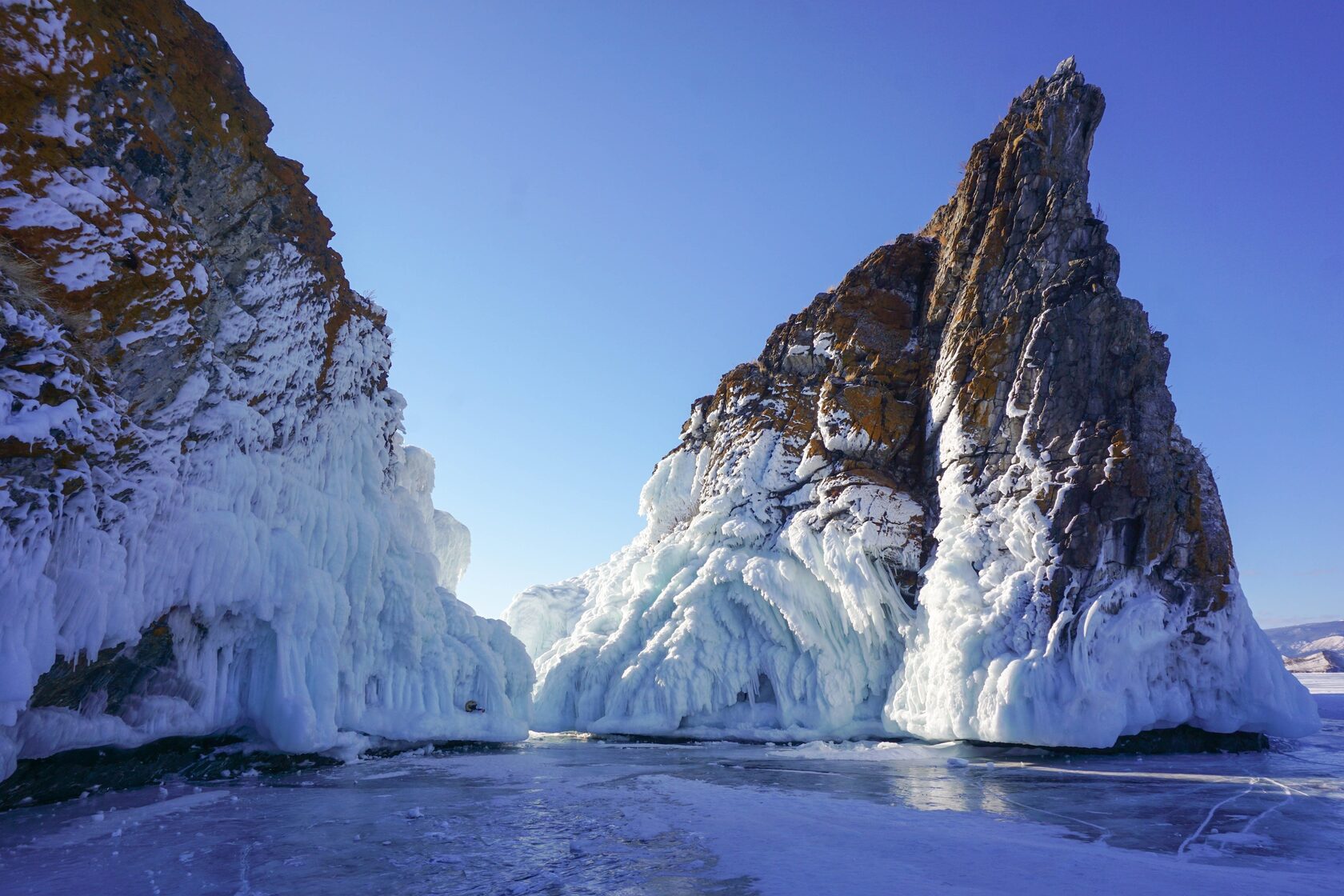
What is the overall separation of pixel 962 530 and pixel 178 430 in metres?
17.2

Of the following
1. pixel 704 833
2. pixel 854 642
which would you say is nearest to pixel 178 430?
pixel 704 833

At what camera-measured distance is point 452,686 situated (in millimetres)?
19984

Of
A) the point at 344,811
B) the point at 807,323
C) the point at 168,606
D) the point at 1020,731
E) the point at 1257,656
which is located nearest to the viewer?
the point at 344,811

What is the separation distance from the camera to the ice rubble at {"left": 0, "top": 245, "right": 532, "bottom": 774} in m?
10.1

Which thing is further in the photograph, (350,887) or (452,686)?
(452,686)

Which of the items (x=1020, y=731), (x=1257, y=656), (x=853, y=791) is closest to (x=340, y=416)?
(x=853, y=791)

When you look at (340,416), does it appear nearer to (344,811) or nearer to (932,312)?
(344,811)

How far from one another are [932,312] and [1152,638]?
11.7 meters

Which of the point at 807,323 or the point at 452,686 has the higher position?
the point at 807,323

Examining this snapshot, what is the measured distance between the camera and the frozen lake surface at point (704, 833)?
6988mm

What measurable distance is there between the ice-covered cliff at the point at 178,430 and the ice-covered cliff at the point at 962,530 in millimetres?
8688

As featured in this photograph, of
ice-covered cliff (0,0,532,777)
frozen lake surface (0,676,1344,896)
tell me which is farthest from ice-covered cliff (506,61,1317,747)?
ice-covered cliff (0,0,532,777)

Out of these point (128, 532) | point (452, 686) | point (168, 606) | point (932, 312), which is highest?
point (932, 312)

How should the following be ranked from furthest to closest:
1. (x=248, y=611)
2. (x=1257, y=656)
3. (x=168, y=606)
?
(x=1257, y=656) < (x=248, y=611) < (x=168, y=606)
